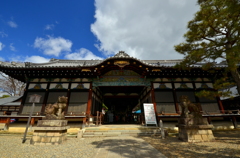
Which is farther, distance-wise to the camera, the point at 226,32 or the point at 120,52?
the point at 120,52

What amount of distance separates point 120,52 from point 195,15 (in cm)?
581

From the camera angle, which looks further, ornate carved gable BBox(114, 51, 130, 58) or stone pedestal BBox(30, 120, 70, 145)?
ornate carved gable BBox(114, 51, 130, 58)

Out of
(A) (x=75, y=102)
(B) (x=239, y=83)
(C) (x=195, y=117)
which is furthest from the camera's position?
(A) (x=75, y=102)

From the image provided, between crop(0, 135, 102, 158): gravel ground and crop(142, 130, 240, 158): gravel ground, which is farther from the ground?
crop(142, 130, 240, 158): gravel ground

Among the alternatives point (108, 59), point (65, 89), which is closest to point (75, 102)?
point (65, 89)

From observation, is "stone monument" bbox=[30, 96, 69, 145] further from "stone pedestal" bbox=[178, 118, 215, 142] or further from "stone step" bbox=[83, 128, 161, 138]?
"stone pedestal" bbox=[178, 118, 215, 142]

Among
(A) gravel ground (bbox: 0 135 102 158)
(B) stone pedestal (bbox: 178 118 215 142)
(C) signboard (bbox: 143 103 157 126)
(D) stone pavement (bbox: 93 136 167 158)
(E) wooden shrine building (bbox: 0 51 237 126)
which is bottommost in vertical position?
(A) gravel ground (bbox: 0 135 102 158)

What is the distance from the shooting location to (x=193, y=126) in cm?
538

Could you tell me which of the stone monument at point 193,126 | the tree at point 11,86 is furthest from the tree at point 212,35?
the tree at point 11,86

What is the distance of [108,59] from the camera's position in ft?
31.3

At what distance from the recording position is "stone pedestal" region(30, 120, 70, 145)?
5.22 meters

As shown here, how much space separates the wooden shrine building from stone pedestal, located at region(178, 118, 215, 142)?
375 centimetres

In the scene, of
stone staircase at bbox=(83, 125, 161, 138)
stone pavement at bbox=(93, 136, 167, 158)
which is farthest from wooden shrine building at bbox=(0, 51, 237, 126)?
stone pavement at bbox=(93, 136, 167, 158)

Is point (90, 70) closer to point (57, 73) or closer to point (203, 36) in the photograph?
point (57, 73)
